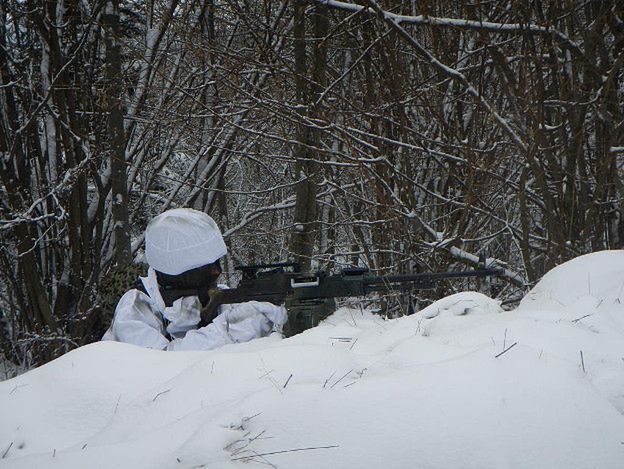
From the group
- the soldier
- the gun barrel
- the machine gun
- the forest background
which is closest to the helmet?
the soldier

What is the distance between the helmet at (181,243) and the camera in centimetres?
412

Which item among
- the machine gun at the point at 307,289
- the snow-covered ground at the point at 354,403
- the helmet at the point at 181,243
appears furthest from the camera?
the helmet at the point at 181,243

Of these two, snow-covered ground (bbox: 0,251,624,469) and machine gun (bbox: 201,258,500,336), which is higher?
snow-covered ground (bbox: 0,251,624,469)

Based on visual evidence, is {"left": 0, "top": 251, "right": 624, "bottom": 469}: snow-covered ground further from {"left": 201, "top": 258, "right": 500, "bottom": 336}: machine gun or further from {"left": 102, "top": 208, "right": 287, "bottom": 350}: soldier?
{"left": 102, "top": 208, "right": 287, "bottom": 350}: soldier

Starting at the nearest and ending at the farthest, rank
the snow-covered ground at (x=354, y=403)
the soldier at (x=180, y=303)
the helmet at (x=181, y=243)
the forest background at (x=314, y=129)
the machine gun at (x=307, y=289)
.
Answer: the snow-covered ground at (x=354, y=403) → the machine gun at (x=307, y=289) → the soldier at (x=180, y=303) → the helmet at (x=181, y=243) → the forest background at (x=314, y=129)

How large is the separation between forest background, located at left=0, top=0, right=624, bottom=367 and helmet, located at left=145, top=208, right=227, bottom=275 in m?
2.11

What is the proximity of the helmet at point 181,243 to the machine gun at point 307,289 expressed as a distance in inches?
10.5

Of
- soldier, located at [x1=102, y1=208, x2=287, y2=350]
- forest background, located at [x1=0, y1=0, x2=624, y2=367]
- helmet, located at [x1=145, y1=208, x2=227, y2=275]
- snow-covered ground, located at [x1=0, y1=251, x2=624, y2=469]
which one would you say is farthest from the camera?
forest background, located at [x1=0, y1=0, x2=624, y2=367]

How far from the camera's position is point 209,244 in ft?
13.8

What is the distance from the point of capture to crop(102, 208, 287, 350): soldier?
3.99m

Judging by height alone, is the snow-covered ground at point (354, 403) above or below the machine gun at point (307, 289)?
above

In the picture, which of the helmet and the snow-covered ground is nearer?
the snow-covered ground

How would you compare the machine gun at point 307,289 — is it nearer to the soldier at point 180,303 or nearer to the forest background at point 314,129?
the soldier at point 180,303

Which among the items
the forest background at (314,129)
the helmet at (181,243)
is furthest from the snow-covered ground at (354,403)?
the forest background at (314,129)
